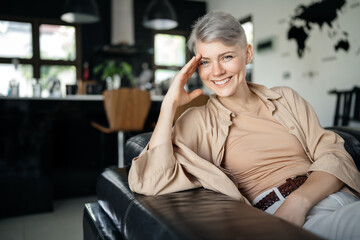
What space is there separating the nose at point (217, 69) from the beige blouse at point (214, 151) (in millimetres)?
145

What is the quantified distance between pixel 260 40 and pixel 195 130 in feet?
16.0

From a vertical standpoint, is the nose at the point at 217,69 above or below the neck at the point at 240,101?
above

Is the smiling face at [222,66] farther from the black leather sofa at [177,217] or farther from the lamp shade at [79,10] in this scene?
the lamp shade at [79,10]

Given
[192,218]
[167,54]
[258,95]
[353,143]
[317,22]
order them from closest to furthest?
1. [192,218]
2. [258,95]
3. [353,143]
4. [317,22]
5. [167,54]

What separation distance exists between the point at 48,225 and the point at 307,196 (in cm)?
223

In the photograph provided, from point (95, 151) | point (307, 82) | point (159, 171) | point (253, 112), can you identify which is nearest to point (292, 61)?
point (307, 82)

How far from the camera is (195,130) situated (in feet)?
3.91

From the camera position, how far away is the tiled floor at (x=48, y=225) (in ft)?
7.66

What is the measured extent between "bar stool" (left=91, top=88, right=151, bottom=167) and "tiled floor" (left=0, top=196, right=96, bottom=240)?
2.51ft

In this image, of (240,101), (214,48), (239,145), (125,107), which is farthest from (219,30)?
(125,107)

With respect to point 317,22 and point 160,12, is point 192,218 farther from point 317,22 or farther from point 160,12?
point 160,12

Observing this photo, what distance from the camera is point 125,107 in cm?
314

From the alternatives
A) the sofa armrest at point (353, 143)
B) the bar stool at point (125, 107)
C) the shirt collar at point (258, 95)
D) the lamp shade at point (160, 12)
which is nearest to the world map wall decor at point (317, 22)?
the lamp shade at point (160, 12)

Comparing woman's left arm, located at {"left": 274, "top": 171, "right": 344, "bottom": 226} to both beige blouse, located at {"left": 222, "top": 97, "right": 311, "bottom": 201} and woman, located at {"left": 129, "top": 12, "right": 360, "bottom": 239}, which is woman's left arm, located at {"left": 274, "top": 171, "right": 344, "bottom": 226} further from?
beige blouse, located at {"left": 222, "top": 97, "right": 311, "bottom": 201}
